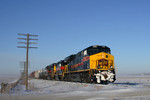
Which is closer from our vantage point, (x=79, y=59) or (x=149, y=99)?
(x=149, y=99)

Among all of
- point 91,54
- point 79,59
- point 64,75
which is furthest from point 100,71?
point 64,75

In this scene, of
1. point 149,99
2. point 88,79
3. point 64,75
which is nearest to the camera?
point 149,99

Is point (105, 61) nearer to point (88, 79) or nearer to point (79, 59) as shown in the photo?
point (88, 79)

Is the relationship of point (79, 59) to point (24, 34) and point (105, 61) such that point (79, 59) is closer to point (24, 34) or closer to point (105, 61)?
point (105, 61)

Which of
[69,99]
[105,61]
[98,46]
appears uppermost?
[98,46]

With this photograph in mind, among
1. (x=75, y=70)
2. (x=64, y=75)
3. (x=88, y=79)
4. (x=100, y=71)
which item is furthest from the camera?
(x=64, y=75)

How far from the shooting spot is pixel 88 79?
21.7 meters

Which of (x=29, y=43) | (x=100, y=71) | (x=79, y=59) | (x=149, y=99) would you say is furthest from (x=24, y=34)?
(x=149, y=99)

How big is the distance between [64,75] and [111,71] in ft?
49.6

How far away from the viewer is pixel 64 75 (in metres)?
34.3

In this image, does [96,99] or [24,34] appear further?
[24,34]

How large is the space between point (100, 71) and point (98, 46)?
371 centimetres

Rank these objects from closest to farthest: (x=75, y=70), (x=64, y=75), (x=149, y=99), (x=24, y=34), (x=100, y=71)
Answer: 1. (x=149, y=99)
2. (x=100, y=71)
3. (x=24, y=34)
4. (x=75, y=70)
5. (x=64, y=75)

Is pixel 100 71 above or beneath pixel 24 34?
beneath
